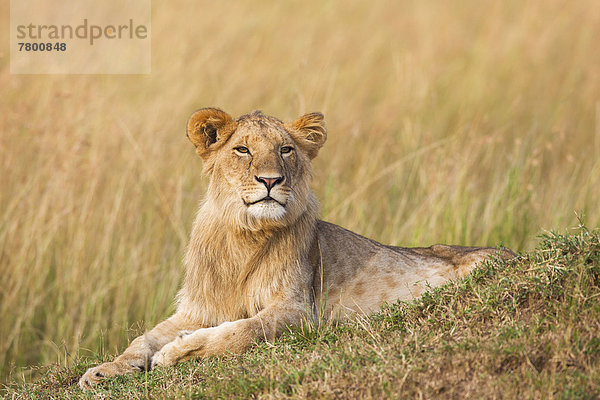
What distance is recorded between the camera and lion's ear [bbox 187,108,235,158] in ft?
15.7

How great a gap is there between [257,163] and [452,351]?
1.63 m

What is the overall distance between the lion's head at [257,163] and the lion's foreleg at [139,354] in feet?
2.47

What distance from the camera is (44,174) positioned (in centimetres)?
709

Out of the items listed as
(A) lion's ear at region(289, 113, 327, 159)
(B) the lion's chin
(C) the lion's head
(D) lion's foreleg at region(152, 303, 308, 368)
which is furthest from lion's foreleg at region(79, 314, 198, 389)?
(A) lion's ear at region(289, 113, 327, 159)

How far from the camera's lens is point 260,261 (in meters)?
4.79

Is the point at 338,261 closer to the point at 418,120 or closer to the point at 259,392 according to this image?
the point at 259,392

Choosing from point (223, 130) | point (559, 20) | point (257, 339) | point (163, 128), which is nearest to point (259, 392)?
point (257, 339)

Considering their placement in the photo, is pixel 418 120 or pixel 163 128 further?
pixel 418 120

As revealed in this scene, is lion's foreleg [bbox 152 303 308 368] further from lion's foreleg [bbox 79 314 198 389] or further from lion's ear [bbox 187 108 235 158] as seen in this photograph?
lion's ear [bbox 187 108 235 158]

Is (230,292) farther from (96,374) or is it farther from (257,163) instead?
(96,374)

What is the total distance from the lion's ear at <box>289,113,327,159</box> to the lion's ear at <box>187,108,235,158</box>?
1.31ft

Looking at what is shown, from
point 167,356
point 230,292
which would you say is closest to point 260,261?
point 230,292

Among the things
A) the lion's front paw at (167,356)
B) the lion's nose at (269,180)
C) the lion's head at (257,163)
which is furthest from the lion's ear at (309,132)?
the lion's front paw at (167,356)

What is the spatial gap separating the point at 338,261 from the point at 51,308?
107 inches
